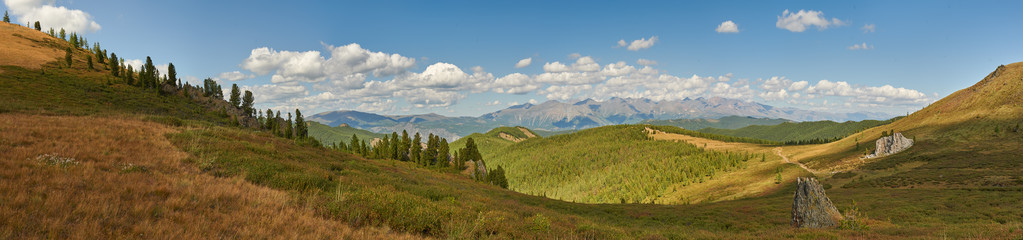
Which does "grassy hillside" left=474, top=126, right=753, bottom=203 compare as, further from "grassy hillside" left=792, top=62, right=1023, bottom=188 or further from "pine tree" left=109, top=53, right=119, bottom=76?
"pine tree" left=109, top=53, right=119, bottom=76

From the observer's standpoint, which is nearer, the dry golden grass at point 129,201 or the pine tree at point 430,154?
the dry golden grass at point 129,201

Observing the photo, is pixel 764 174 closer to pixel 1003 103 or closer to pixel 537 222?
pixel 1003 103

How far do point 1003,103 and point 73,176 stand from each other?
586 feet

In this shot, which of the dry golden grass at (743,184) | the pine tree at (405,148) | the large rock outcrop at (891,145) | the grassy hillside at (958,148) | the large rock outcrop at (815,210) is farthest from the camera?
the pine tree at (405,148)

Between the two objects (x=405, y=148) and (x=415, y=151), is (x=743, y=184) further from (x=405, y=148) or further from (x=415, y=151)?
(x=405, y=148)

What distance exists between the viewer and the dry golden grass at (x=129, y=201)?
18.6 feet

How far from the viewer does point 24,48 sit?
273 ft

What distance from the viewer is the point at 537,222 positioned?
13.0m

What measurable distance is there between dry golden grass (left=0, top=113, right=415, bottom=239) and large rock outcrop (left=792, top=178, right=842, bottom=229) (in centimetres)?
2908

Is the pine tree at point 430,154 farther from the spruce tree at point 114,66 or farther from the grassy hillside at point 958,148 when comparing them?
the grassy hillside at point 958,148

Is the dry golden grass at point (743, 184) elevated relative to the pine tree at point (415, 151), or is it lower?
lower

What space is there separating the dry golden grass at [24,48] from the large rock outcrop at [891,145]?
186m

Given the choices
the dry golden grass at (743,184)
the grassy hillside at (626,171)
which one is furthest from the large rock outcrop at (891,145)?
the grassy hillside at (626,171)

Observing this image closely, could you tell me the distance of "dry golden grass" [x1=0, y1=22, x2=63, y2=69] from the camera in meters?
70.8
